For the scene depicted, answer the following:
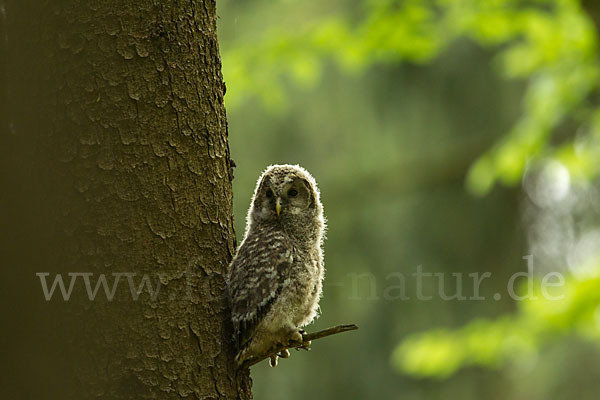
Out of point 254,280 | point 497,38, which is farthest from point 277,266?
point 497,38

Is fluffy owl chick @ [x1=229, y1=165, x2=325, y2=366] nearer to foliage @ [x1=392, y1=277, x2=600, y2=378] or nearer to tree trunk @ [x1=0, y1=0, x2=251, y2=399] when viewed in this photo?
tree trunk @ [x1=0, y1=0, x2=251, y2=399]

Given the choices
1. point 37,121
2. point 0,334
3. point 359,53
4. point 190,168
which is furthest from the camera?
point 359,53

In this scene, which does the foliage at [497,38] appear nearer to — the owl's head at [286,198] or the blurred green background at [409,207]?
the blurred green background at [409,207]

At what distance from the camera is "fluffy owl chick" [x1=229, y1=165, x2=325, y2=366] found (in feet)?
7.54

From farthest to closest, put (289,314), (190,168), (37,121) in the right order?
(289,314), (190,168), (37,121)

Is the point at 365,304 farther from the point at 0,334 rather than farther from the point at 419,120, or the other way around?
the point at 0,334

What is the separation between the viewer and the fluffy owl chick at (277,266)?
2.30 m

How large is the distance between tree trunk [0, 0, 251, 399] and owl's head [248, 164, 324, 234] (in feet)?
1.84

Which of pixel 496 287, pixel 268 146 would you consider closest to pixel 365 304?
pixel 496 287

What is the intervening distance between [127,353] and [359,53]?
12.9ft

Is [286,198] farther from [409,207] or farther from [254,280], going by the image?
[409,207]

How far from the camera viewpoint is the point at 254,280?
2.35 meters

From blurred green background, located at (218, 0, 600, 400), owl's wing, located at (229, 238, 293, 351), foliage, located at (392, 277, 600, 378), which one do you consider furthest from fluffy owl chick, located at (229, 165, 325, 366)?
blurred green background, located at (218, 0, 600, 400)

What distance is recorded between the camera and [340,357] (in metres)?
8.21
